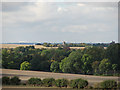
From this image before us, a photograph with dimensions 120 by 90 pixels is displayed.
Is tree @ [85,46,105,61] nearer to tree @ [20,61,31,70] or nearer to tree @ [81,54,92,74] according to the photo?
tree @ [81,54,92,74]

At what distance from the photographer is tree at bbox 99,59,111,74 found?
42.8 ft

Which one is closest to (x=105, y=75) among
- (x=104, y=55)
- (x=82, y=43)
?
(x=104, y=55)

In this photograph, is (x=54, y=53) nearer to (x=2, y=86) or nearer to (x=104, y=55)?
(x=104, y=55)

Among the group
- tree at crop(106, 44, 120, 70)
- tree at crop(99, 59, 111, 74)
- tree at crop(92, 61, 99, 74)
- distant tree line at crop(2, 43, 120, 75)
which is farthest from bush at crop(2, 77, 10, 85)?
tree at crop(106, 44, 120, 70)

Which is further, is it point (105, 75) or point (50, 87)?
point (105, 75)

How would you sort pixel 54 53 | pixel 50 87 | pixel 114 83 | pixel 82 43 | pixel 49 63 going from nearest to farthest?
1. pixel 114 83
2. pixel 50 87
3. pixel 49 63
4. pixel 54 53
5. pixel 82 43

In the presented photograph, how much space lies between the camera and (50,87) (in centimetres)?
918

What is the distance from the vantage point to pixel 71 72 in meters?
13.5

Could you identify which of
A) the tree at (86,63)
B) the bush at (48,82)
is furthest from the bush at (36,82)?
the tree at (86,63)

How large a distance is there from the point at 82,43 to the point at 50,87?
12563 millimetres

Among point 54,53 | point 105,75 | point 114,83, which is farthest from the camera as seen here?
point 54,53

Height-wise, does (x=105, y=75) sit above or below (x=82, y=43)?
below

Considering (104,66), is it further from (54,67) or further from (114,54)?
(54,67)

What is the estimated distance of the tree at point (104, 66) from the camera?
42.8ft
